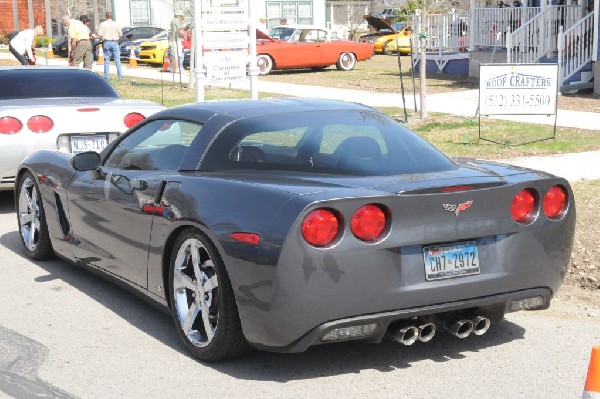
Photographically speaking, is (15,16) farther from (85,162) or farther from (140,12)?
(85,162)

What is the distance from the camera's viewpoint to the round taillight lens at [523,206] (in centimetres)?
541

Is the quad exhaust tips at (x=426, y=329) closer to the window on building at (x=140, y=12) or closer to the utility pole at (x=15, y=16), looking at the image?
the window on building at (x=140, y=12)

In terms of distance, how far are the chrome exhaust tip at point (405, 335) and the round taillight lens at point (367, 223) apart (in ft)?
1.74

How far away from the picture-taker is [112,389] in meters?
5.16

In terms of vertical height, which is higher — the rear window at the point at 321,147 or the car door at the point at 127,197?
the rear window at the point at 321,147

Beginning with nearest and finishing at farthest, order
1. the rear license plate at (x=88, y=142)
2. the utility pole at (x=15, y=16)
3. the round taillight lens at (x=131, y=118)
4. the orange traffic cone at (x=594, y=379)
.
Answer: the orange traffic cone at (x=594, y=379)
the rear license plate at (x=88, y=142)
the round taillight lens at (x=131, y=118)
the utility pole at (x=15, y=16)

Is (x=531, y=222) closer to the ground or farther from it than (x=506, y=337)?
farther from it

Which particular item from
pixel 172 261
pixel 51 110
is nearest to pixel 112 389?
pixel 172 261

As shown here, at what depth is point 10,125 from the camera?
33.8ft

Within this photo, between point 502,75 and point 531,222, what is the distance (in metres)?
9.14

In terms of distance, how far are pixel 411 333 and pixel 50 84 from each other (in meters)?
7.37

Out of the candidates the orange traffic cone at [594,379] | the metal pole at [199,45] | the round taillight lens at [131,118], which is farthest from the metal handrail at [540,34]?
the orange traffic cone at [594,379]

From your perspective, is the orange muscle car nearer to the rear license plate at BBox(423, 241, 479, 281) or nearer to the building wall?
the building wall

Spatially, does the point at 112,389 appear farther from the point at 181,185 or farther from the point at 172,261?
the point at 181,185
